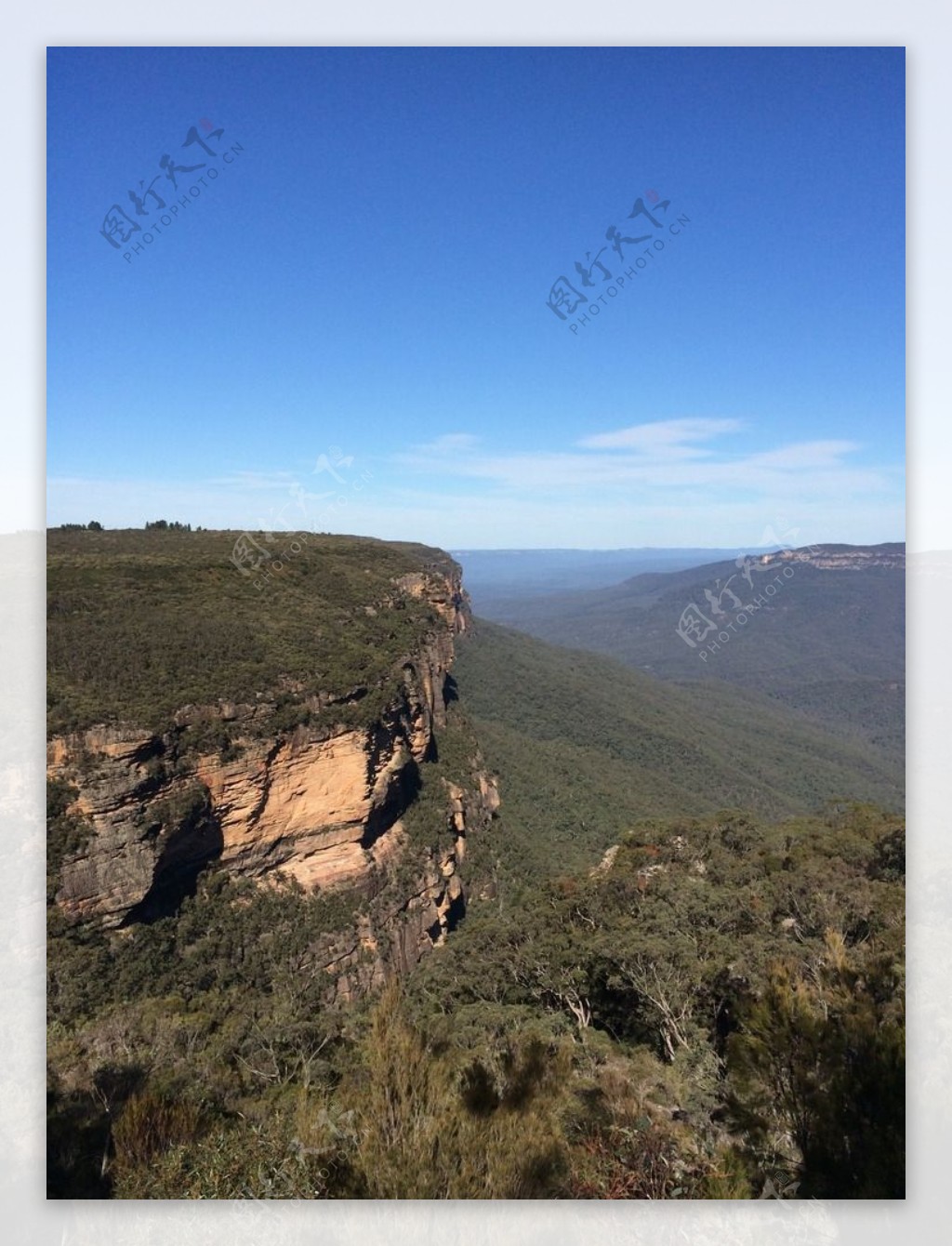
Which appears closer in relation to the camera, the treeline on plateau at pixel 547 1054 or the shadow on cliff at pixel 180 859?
the treeline on plateau at pixel 547 1054

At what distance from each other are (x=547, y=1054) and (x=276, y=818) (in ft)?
25.8

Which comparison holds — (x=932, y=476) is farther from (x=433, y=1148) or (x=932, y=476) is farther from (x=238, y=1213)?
(x=238, y=1213)

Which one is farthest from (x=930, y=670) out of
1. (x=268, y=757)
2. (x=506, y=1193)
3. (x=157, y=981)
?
(x=157, y=981)

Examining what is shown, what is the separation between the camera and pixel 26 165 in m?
5.12

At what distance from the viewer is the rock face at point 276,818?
30.6 ft

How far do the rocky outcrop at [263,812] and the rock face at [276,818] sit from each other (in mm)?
19

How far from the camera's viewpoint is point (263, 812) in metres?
11.6

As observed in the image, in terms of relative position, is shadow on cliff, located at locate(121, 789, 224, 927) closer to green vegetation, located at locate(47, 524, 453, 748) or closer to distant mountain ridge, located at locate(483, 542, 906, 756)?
green vegetation, located at locate(47, 524, 453, 748)

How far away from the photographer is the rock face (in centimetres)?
934

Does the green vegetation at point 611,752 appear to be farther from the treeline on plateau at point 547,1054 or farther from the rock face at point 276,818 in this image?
the treeline on plateau at point 547,1054

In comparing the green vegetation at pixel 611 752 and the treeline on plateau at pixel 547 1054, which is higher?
the treeline on plateau at pixel 547 1054

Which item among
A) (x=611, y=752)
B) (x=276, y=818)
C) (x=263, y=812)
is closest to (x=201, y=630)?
(x=263, y=812)

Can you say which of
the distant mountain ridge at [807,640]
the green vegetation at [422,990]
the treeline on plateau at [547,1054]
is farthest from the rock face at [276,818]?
the distant mountain ridge at [807,640]

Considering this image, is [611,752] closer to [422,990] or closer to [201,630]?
[201,630]
